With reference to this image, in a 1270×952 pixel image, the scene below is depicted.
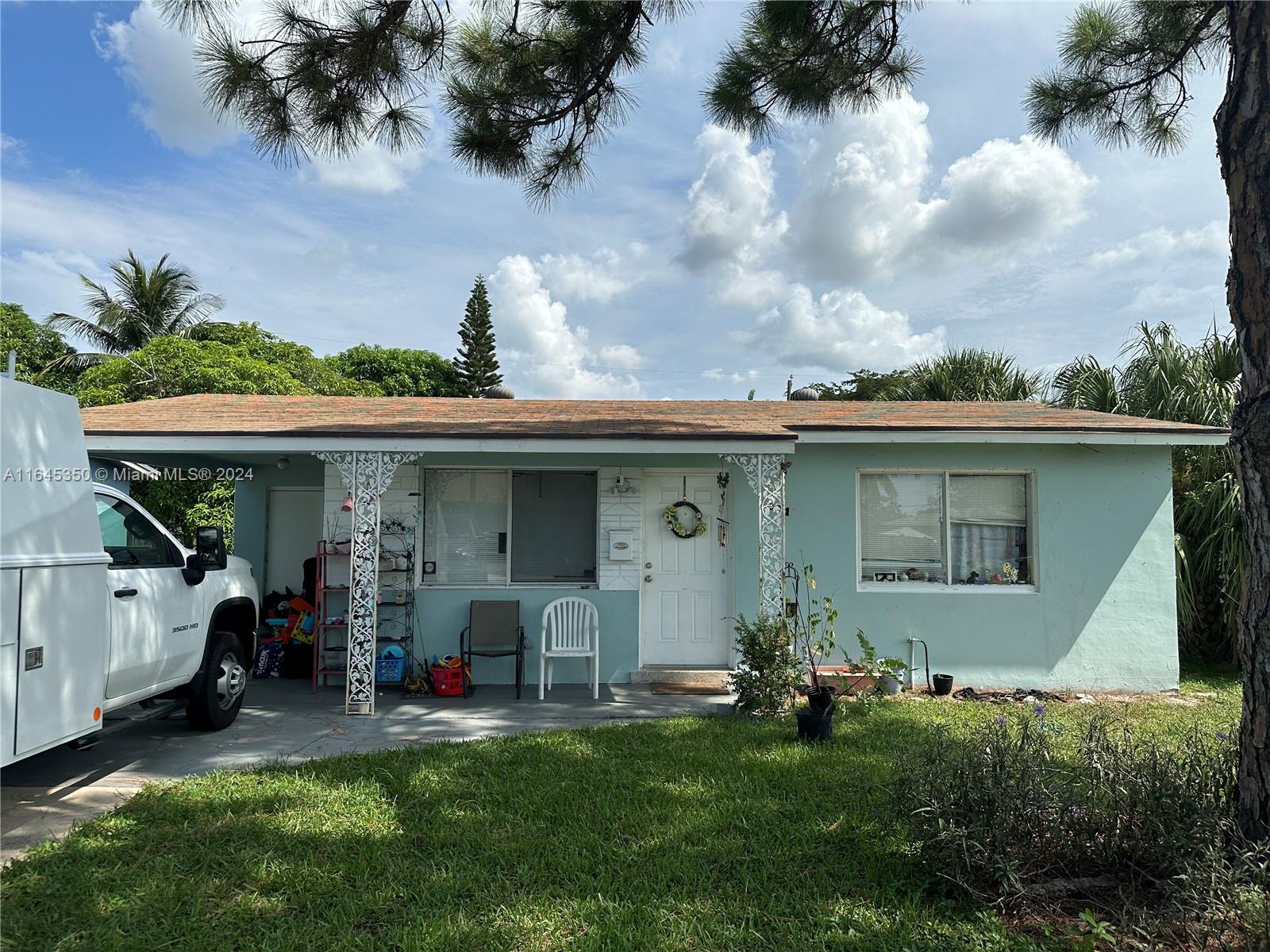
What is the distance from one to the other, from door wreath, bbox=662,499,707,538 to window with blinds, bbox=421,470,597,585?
92 centimetres

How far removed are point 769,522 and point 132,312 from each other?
25109 mm

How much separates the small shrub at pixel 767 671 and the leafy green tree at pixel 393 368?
1129 inches

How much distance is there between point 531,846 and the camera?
4020 mm

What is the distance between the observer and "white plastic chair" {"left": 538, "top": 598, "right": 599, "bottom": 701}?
816cm

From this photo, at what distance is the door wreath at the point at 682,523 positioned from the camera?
8766mm

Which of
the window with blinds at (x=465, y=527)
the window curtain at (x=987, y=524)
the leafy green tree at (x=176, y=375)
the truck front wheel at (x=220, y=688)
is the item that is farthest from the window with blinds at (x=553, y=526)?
the leafy green tree at (x=176, y=375)

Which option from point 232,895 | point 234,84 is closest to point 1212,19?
point 234,84

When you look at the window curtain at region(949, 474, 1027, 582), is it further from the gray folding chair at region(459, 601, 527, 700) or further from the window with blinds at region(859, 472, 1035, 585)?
the gray folding chair at region(459, 601, 527, 700)

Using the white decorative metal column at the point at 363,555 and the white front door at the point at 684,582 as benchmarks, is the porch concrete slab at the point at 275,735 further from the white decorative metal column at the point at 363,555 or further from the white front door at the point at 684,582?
the white front door at the point at 684,582

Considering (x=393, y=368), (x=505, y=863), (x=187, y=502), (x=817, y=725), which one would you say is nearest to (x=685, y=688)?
Result: (x=817, y=725)

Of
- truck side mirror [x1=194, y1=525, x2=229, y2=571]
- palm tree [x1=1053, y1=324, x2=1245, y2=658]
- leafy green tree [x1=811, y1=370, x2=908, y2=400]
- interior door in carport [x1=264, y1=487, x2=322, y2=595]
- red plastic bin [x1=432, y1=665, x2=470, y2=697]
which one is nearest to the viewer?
truck side mirror [x1=194, y1=525, x2=229, y2=571]

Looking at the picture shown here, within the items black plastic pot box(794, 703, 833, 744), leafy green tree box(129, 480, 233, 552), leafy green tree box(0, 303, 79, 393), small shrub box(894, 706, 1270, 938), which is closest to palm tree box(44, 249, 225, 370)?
leafy green tree box(0, 303, 79, 393)

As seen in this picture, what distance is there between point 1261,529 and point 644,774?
385cm

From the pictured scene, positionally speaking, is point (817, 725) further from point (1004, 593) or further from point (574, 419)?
point (574, 419)
